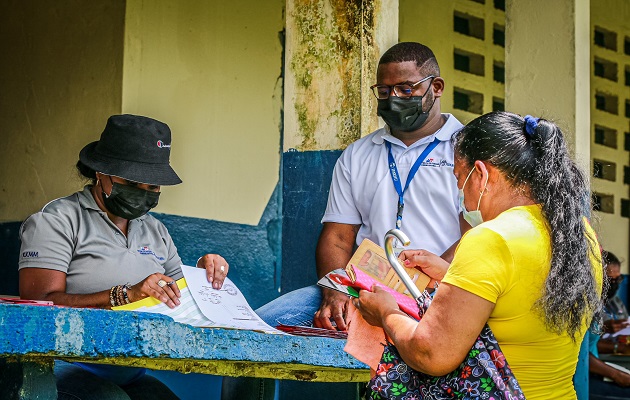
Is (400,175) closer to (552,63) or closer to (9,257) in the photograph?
(552,63)

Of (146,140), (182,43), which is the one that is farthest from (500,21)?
(146,140)

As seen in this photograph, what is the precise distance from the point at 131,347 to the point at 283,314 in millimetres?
1153

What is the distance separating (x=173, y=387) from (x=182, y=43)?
1.79m

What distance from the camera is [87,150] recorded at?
13.1 ft

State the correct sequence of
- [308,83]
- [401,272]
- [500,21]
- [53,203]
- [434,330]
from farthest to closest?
[500,21] < [308,83] < [53,203] < [401,272] < [434,330]

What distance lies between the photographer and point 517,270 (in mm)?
2590

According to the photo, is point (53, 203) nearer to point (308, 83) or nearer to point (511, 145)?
point (308, 83)

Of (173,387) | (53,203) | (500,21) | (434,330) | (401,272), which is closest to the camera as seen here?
(434,330)

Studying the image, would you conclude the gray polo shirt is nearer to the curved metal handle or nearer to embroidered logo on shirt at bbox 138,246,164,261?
embroidered logo on shirt at bbox 138,246,164,261

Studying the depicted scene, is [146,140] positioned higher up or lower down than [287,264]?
higher up

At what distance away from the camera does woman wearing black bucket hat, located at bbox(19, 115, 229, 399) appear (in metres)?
3.61

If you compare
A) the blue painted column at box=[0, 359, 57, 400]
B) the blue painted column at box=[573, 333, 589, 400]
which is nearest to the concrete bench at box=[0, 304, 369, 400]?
the blue painted column at box=[0, 359, 57, 400]

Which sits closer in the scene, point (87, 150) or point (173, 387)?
Result: point (87, 150)

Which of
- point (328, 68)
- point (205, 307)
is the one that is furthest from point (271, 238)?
point (205, 307)
